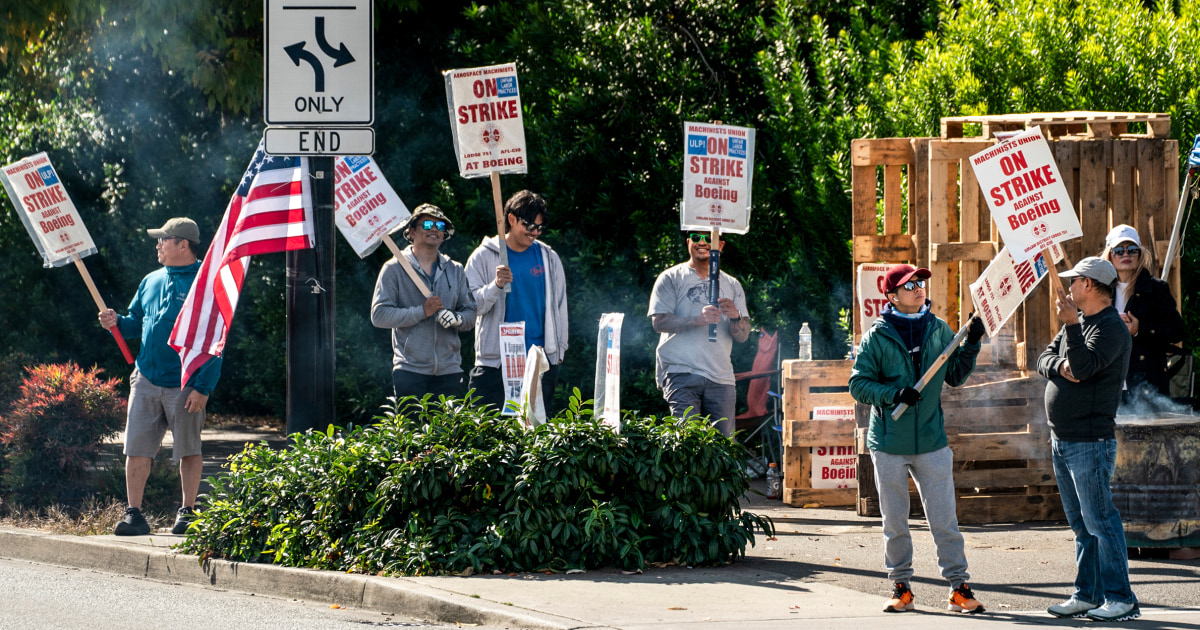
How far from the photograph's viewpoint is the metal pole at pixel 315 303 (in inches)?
300

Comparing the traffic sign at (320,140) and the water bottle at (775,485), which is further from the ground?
the traffic sign at (320,140)

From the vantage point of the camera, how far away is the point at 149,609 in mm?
6922

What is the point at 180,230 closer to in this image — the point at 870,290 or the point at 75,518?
the point at 75,518

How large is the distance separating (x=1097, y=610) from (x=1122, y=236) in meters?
3.00

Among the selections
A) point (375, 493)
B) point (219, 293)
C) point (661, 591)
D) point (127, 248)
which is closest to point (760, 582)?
point (661, 591)

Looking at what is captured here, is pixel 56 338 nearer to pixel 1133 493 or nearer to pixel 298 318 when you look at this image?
pixel 298 318

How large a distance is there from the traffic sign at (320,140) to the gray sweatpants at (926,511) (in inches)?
123

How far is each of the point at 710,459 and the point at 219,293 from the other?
327 centimetres

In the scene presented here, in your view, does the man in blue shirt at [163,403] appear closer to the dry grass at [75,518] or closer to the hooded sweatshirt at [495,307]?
the dry grass at [75,518]

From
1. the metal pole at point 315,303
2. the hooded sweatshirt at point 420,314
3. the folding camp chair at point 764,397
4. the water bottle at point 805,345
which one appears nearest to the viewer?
the metal pole at point 315,303

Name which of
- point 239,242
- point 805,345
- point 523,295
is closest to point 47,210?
point 239,242

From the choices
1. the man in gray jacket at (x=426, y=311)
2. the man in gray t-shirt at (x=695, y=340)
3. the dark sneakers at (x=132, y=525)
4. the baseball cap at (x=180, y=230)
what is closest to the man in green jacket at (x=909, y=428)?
the man in gray t-shirt at (x=695, y=340)

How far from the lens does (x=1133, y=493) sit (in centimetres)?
780

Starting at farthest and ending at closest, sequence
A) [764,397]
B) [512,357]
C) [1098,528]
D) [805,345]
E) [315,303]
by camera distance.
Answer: [764,397] < [805,345] < [512,357] < [315,303] < [1098,528]
